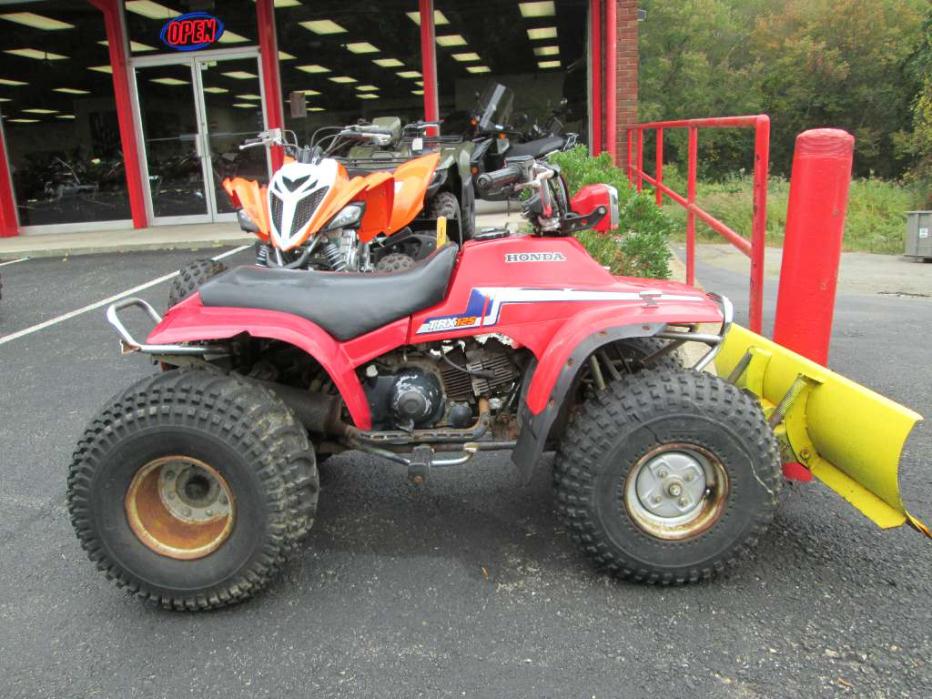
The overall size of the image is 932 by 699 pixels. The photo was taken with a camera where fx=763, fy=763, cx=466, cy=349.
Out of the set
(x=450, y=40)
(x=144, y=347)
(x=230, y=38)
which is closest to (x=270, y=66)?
(x=230, y=38)

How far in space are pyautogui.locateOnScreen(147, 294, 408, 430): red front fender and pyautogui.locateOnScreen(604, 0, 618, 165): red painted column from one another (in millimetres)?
9958

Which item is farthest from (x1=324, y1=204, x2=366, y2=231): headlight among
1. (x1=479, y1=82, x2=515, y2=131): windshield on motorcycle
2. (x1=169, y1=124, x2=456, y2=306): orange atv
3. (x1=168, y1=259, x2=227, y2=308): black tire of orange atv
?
(x1=479, y1=82, x2=515, y2=131): windshield on motorcycle

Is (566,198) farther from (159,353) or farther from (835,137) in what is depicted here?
(159,353)

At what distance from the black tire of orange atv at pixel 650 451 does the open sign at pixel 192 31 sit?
1276cm

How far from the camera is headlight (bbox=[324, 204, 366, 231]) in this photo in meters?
5.02

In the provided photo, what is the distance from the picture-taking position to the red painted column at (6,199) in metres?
13.7

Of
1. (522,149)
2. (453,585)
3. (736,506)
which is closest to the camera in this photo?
(736,506)

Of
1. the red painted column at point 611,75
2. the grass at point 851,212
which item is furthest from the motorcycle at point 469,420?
the red painted column at point 611,75

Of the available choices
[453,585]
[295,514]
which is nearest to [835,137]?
[453,585]

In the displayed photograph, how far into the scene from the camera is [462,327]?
2736 mm

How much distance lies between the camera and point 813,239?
3.29m

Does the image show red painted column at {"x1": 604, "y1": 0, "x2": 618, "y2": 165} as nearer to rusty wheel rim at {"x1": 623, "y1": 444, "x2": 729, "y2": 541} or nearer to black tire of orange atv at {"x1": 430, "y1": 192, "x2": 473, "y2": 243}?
black tire of orange atv at {"x1": 430, "y1": 192, "x2": 473, "y2": 243}

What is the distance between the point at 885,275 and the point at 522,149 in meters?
5.38

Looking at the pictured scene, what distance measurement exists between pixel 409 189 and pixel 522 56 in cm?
922
